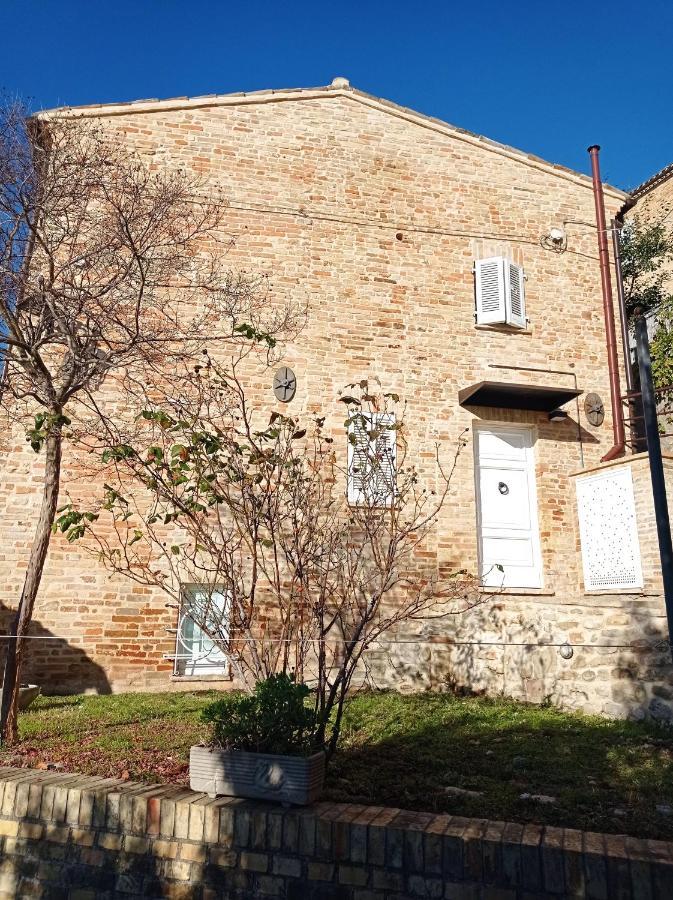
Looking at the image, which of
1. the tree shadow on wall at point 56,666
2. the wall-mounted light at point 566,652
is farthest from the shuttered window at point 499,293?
the tree shadow on wall at point 56,666

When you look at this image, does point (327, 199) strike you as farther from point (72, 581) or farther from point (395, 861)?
point (395, 861)

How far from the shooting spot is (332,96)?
11.5 metres

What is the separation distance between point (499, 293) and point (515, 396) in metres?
1.75

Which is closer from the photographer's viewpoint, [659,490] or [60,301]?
[659,490]

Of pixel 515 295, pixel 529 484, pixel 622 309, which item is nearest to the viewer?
pixel 529 484

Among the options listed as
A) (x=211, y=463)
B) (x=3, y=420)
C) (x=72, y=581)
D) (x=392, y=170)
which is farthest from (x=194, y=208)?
(x=211, y=463)

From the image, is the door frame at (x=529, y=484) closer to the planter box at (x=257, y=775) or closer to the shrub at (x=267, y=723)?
the shrub at (x=267, y=723)

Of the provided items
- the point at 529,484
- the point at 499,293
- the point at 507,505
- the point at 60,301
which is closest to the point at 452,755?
the point at 60,301

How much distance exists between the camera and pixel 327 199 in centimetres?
1099

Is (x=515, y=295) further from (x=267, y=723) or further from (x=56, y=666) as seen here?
→ (x=267, y=723)

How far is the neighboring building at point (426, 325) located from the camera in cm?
881

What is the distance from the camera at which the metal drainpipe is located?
10.7 meters

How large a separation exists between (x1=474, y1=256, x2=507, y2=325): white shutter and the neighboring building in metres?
0.02

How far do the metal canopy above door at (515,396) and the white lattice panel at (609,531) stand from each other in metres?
1.23
